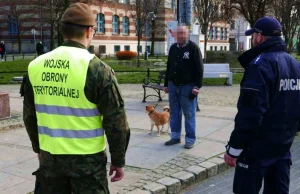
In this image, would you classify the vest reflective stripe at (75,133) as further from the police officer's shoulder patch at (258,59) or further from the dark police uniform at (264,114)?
the police officer's shoulder patch at (258,59)

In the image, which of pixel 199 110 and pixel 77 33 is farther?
pixel 199 110

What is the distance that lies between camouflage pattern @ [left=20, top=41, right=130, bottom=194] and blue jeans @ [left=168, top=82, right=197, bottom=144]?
3.75 metres

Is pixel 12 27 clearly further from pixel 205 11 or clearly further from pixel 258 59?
pixel 258 59

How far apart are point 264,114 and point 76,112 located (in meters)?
1.58

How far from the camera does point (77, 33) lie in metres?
2.85

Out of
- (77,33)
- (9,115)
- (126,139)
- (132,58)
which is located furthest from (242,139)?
(132,58)

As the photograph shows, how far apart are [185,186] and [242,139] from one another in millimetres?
2150

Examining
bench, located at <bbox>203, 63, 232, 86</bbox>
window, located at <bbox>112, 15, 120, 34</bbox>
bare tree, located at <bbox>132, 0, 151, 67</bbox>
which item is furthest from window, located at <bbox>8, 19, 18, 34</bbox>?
bench, located at <bbox>203, 63, 232, 86</bbox>

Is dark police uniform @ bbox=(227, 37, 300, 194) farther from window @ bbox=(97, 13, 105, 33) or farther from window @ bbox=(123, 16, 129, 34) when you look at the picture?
window @ bbox=(123, 16, 129, 34)

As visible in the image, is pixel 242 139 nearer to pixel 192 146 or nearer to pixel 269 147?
pixel 269 147

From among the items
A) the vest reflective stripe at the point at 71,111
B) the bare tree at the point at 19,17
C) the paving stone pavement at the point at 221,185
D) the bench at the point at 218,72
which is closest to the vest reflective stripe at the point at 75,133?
the vest reflective stripe at the point at 71,111

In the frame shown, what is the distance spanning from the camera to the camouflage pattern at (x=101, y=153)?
2762mm

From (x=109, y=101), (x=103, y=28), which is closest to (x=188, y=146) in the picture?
(x=109, y=101)

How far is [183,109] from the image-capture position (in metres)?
6.68
